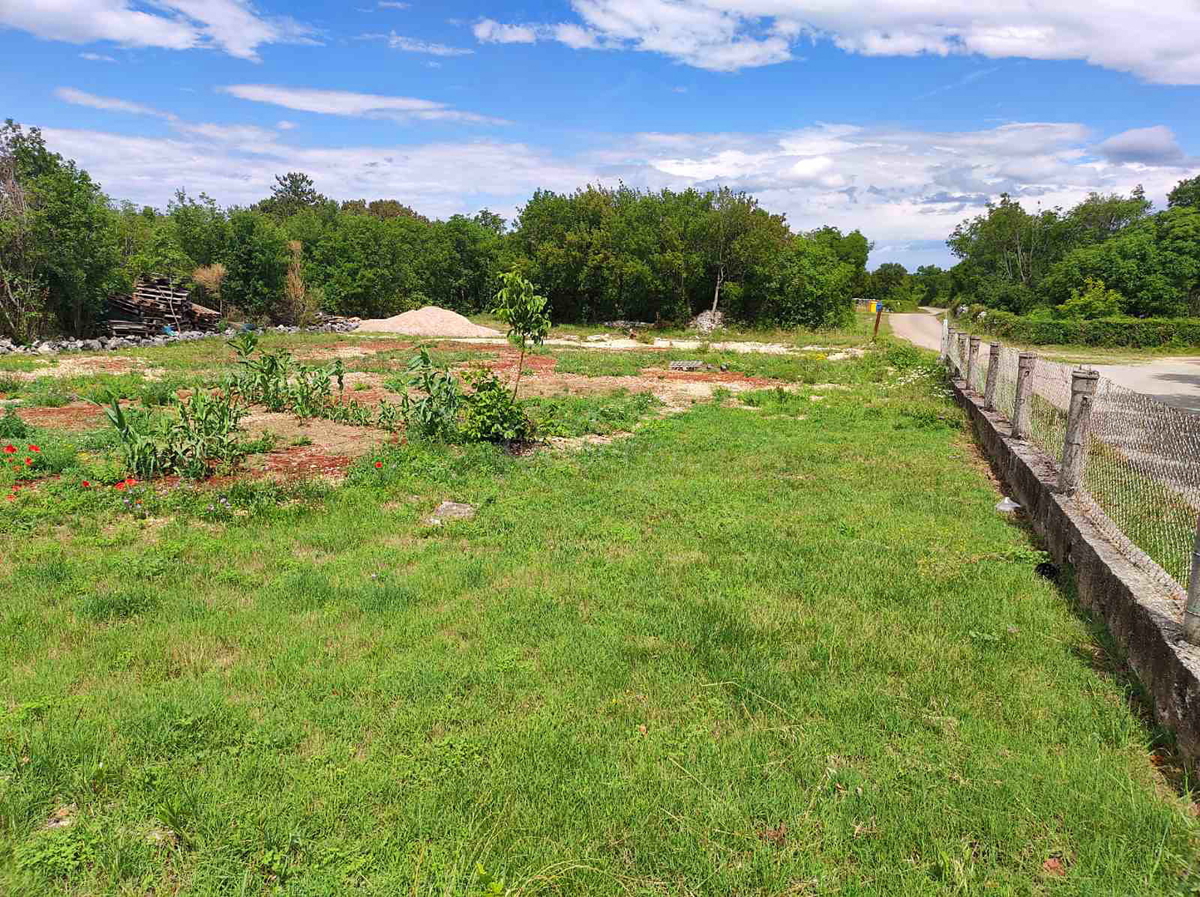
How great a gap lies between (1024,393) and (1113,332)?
25584 millimetres

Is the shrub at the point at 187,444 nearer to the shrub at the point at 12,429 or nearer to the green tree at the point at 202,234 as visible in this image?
the shrub at the point at 12,429

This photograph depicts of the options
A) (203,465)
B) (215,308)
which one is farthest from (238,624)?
(215,308)

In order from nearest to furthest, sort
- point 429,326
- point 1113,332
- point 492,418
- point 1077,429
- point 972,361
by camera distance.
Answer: point 1077,429 → point 492,418 → point 972,361 → point 1113,332 → point 429,326

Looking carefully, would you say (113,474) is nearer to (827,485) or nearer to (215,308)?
(827,485)

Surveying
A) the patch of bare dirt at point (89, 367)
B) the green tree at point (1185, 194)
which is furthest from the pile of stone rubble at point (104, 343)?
the green tree at point (1185, 194)

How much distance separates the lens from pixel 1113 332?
93.2 ft

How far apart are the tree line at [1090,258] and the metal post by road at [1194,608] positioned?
34.5 metres

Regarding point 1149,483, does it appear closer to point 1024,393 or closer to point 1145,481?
point 1145,481

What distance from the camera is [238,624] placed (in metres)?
4.75

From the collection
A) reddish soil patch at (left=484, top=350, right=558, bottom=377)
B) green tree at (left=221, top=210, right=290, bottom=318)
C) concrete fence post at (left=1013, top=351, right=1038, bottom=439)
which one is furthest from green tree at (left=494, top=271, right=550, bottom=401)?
green tree at (left=221, top=210, right=290, bottom=318)

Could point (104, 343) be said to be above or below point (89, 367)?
above

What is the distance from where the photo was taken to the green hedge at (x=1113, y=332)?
2736cm

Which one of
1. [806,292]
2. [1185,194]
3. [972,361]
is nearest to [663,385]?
[972,361]

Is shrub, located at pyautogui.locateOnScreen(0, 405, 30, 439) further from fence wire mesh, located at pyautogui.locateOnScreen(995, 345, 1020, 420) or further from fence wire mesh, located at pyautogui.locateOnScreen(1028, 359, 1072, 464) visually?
fence wire mesh, located at pyautogui.locateOnScreen(995, 345, 1020, 420)
